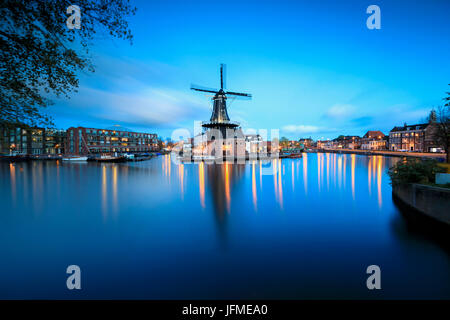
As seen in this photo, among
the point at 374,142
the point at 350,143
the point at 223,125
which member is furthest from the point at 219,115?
the point at 350,143

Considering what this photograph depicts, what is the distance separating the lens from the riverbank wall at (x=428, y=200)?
326 inches

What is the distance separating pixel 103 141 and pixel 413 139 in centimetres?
13748

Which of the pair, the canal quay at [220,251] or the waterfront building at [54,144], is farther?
the waterfront building at [54,144]

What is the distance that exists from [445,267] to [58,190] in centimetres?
2733

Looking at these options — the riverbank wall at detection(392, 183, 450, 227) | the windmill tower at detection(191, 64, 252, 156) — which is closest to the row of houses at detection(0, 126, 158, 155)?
the windmill tower at detection(191, 64, 252, 156)

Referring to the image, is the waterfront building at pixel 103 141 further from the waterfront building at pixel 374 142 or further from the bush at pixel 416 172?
the waterfront building at pixel 374 142

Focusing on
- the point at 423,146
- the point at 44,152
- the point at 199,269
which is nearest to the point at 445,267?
the point at 199,269

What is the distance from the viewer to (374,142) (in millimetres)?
100188

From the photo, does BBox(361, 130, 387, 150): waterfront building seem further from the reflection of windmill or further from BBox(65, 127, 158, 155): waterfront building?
BBox(65, 127, 158, 155): waterfront building

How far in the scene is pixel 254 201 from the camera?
13.4 m

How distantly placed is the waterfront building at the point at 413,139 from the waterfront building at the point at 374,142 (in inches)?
318

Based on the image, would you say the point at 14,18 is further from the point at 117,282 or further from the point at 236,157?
the point at 236,157

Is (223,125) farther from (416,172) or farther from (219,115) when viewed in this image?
(416,172)

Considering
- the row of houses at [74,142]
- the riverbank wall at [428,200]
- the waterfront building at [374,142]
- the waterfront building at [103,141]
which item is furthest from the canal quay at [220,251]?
the waterfront building at [374,142]
